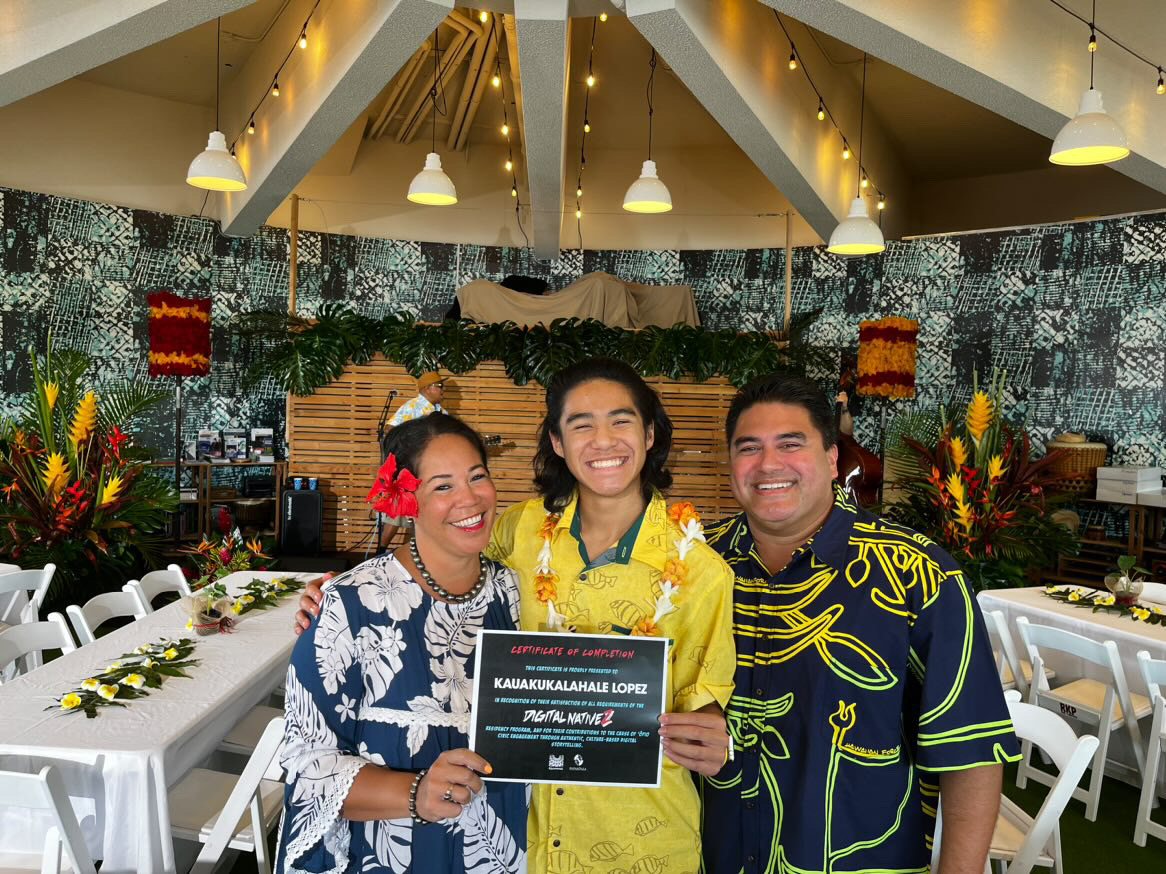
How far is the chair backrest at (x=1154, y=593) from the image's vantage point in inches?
196

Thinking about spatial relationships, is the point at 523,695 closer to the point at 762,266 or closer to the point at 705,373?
the point at 705,373

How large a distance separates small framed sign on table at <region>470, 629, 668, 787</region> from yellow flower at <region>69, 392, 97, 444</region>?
555 cm

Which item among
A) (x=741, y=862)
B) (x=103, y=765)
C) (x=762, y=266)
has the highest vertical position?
(x=762, y=266)

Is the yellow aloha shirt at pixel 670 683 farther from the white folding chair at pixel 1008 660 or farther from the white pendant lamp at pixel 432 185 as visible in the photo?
the white pendant lamp at pixel 432 185

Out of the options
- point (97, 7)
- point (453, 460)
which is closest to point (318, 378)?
point (97, 7)

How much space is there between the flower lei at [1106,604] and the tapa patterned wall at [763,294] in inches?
161

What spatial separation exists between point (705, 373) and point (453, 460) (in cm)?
776

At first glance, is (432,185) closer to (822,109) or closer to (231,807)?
(822,109)

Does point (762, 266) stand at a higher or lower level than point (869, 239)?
higher

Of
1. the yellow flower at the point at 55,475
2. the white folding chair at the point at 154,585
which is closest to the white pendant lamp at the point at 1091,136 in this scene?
the white folding chair at the point at 154,585

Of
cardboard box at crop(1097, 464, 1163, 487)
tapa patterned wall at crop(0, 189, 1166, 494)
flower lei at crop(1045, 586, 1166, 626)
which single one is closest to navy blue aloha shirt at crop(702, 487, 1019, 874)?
flower lei at crop(1045, 586, 1166, 626)

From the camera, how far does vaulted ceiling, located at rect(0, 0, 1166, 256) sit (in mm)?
5641

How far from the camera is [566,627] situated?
1709mm

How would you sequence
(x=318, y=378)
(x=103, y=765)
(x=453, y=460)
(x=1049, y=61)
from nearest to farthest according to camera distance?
(x=453, y=460), (x=103, y=765), (x=1049, y=61), (x=318, y=378)
